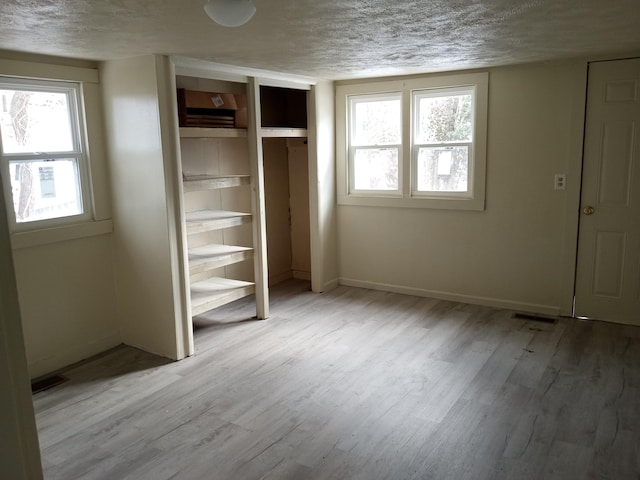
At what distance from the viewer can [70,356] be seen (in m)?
3.92

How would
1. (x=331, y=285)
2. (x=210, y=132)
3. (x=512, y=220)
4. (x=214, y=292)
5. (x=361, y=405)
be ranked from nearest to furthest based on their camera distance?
(x=361, y=405) < (x=210, y=132) < (x=214, y=292) < (x=512, y=220) < (x=331, y=285)

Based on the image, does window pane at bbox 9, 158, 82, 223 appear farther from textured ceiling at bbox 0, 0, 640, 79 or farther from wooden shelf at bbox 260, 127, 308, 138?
wooden shelf at bbox 260, 127, 308, 138

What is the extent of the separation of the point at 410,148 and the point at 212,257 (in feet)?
7.49

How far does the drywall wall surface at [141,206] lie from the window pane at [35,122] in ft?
1.05

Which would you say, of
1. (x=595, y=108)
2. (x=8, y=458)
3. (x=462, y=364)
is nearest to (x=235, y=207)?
(x=462, y=364)

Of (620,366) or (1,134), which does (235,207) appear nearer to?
(1,134)

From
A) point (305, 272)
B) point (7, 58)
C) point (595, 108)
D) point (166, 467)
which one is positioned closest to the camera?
point (166, 467)

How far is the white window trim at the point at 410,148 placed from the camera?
15.7 ft

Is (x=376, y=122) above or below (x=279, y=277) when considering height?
above

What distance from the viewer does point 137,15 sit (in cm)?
246

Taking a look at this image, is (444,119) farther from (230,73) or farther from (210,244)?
(210,244)

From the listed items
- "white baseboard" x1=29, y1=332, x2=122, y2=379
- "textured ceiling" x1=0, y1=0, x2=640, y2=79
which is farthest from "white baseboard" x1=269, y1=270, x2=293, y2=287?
"textured ceiling" x1=0, y1=0, x2=640, y2=79

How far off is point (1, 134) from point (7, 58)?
50 cm

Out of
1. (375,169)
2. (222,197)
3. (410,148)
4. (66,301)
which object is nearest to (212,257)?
(222,197)
